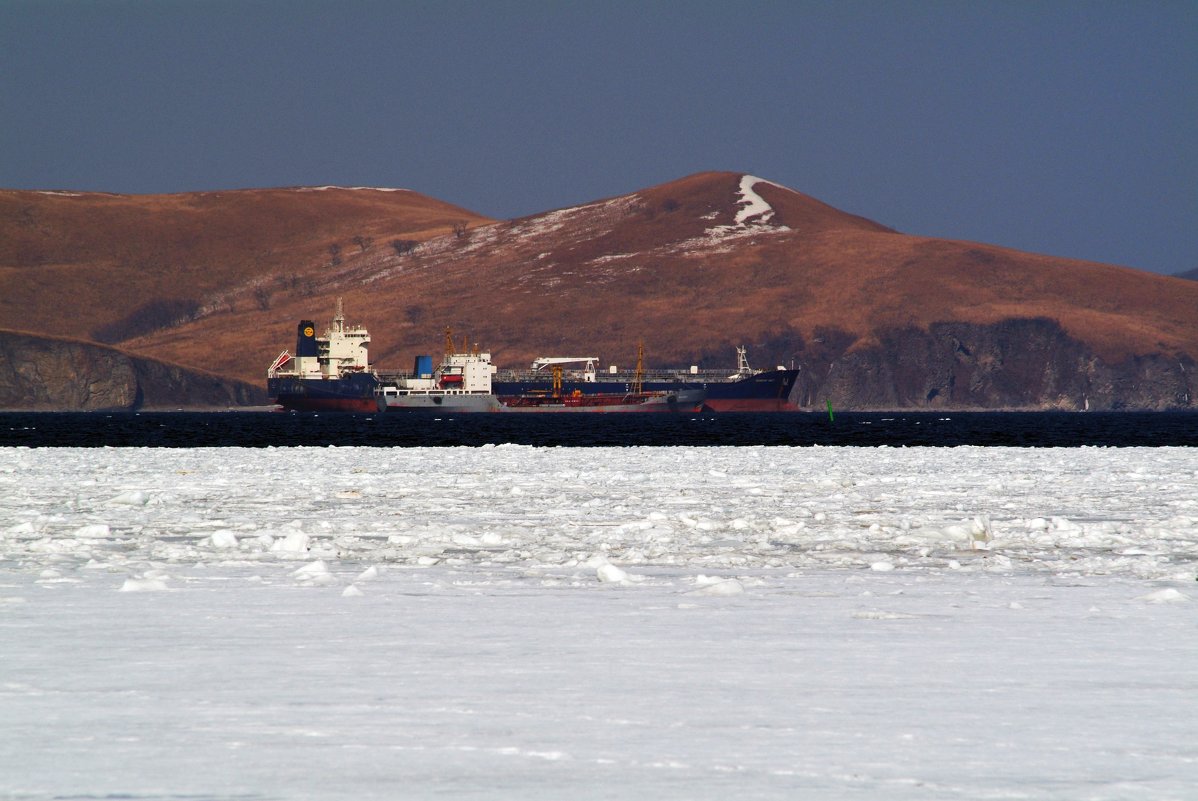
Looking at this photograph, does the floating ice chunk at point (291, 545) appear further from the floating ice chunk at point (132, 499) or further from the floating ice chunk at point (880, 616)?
the floating ice chunk at point (132, 499)

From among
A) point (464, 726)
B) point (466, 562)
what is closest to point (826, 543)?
point (466, 562)

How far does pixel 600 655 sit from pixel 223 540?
687 cm

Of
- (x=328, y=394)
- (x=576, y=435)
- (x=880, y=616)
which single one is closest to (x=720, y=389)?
(x=328, y=394)

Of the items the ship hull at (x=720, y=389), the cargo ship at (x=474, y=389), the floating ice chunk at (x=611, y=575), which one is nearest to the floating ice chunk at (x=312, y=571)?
the floating ice chunk at (x=611, y=575)

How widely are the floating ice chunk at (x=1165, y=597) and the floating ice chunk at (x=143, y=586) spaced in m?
7.05

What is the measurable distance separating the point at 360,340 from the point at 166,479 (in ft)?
544

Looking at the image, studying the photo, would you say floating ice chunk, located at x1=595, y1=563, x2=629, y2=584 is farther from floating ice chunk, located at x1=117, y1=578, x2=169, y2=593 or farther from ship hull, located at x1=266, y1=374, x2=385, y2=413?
ship hull, located at x1=266, y1=374, x2=385, y2=413

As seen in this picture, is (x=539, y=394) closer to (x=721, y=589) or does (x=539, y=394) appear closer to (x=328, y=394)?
(x=328, y=394)

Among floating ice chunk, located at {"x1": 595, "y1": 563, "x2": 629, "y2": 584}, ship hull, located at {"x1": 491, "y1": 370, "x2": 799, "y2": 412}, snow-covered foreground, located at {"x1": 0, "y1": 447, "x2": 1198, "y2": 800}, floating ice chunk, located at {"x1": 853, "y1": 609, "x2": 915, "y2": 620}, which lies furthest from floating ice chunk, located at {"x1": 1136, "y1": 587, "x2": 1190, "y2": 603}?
ship hull, located at {"x1": 491, "y1": 370, "x2": 799, "y2": 412}

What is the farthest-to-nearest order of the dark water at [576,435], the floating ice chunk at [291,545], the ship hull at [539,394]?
the ship hull at [539,394] → the dark water at [576,435] → the floating ice chunk at [291,545]

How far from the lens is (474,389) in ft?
532

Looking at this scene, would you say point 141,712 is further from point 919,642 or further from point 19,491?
point 19,491

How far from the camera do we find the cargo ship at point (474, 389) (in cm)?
16088

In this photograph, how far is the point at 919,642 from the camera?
26.6 feet
